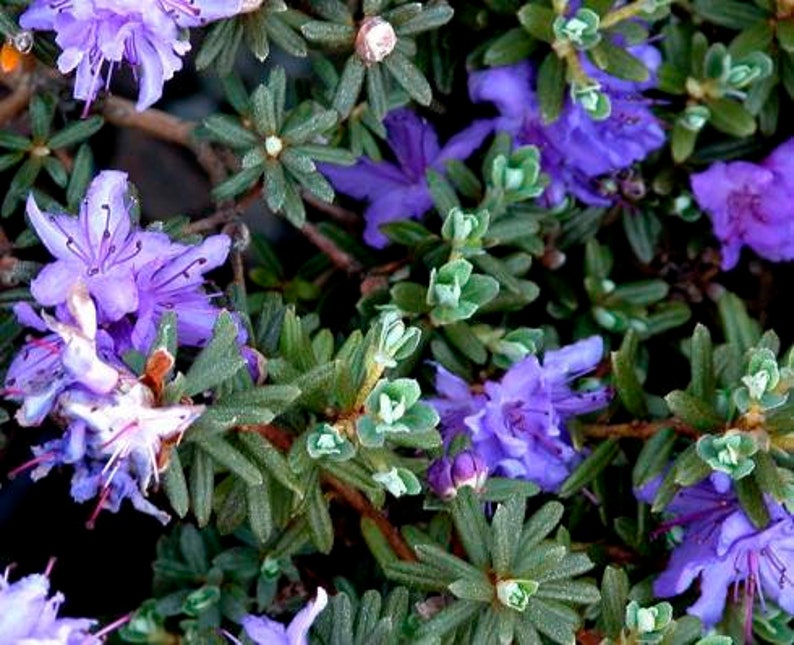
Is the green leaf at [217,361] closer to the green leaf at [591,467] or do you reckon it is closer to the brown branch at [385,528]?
the brown branch at [385,528]

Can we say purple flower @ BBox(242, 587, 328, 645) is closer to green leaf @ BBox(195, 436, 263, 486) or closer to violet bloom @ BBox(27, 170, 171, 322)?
green leaf @ BBox(195, 436, 263, 486)

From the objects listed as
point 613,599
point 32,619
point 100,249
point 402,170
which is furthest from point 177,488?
point 402,170

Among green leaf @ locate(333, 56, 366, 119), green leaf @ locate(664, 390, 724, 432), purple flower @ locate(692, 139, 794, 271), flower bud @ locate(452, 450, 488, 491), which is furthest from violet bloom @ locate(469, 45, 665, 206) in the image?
flower bud @ locate(452, 450, 488, 491)

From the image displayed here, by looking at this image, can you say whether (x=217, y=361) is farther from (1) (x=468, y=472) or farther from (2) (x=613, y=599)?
(2) (x=613, y=599)

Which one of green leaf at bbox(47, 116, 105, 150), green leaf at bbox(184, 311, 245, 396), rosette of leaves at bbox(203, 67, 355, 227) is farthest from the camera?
green leaf at bbox(47, 116, 105, 150)

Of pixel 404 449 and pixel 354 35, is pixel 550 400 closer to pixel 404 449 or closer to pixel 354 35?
pixel 404 449

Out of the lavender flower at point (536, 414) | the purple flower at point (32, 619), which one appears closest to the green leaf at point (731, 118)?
the lavender flower at point (536, 414)

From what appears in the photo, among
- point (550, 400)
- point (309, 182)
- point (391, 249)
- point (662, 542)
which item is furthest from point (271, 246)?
point (662, 542)
